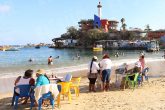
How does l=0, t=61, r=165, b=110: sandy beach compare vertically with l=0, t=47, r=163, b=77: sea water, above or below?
above

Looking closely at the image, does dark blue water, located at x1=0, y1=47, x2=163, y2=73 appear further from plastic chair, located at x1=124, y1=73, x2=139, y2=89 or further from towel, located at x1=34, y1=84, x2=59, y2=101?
towel, located at x1=34, y1=84, x2=59, y2=101

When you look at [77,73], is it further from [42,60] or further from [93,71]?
[42,60]

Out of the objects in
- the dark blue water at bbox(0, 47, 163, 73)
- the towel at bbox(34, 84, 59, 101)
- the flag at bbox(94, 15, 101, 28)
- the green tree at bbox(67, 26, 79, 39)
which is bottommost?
the dark blue water at bbox(0, 47, 163, 73)

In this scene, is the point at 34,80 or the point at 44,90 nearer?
the point at 44,90

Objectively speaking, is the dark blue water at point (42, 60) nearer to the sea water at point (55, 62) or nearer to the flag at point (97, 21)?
the sea water at point (55, 62)

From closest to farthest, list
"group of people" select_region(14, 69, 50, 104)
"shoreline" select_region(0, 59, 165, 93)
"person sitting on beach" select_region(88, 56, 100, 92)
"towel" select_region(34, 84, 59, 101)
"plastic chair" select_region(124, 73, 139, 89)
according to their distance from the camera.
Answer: "towel" select_region(34, 84, 59, 101) → "group of people" select_region(14, 69, 50, 104) → "person sitting on beach" select_region(88, 56, 100, 92) → "plastic chair" select_region(124, 73, 139, 89) → "shoreline" select_region(0, 59, 165, 93)

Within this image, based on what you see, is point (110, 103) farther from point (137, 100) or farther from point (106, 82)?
point (106, 82)

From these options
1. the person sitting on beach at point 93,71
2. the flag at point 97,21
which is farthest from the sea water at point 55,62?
the flag at point 97,21

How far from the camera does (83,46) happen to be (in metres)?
136

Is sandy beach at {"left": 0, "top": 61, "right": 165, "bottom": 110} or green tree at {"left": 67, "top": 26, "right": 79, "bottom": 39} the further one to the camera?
green tree at {"left": 67, "top": 26, "right": 79, "bottom": 39}

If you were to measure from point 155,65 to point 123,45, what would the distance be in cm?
10150

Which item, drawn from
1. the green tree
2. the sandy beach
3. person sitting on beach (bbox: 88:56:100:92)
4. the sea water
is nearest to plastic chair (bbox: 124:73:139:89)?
the sandy beach

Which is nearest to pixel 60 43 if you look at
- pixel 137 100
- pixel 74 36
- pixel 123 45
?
pixel 74 36

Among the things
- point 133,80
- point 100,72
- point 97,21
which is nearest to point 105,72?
point 100,72
